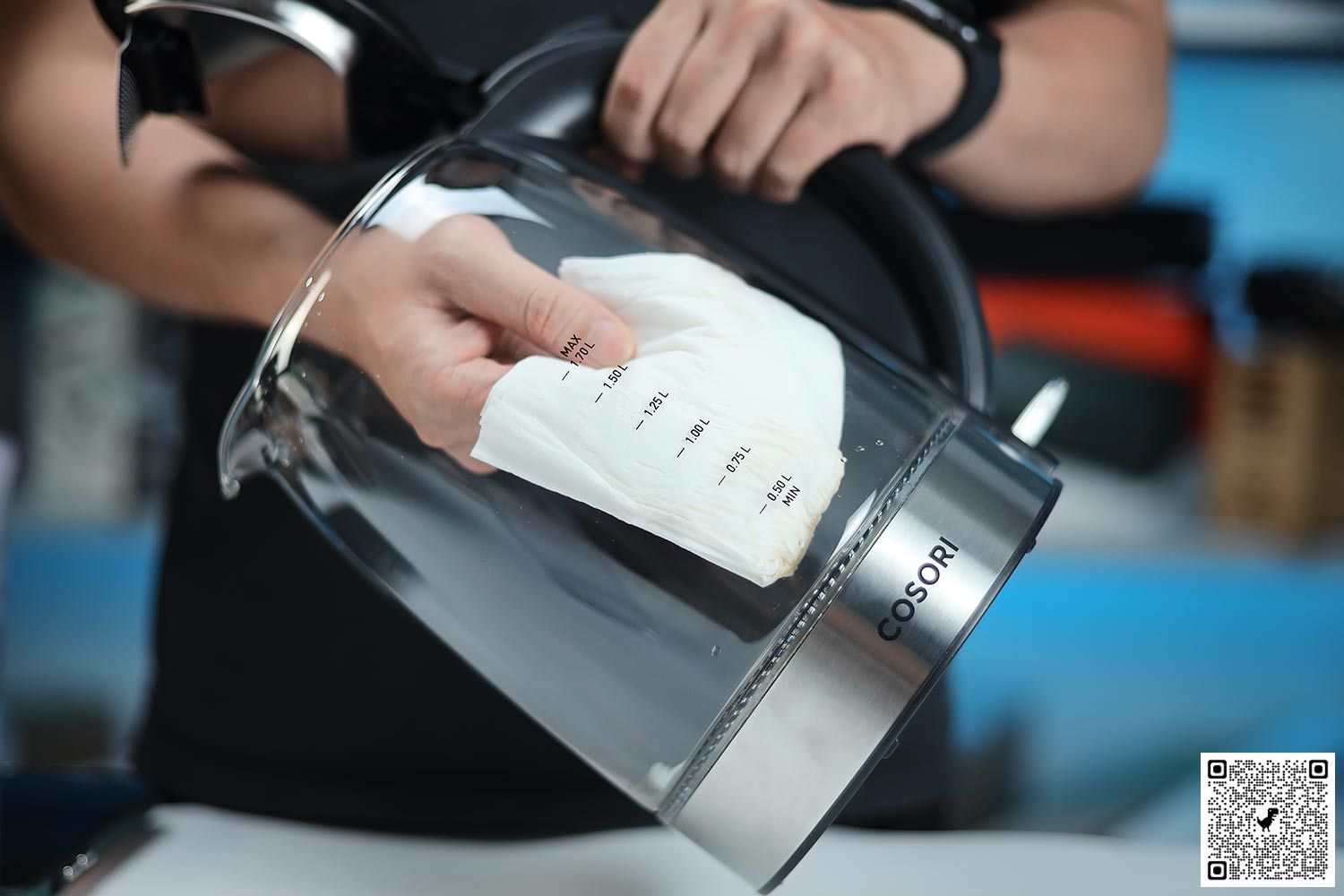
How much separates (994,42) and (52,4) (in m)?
0.45

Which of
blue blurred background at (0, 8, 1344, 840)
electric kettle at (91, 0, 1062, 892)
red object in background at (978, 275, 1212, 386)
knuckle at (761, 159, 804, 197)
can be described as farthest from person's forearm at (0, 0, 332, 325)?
red object in background at (978, 275, 1212, 386)

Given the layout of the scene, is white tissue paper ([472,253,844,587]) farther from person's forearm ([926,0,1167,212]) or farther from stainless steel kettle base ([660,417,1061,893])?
person's forearm ([926,0,1167,212])

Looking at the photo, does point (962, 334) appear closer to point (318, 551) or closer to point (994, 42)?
point (994, 42)

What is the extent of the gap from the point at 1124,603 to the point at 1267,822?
0.86 m

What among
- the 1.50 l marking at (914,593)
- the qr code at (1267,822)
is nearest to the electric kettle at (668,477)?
the 1.50 l marking at (914,593)

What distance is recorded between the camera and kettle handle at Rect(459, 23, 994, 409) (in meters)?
0.39

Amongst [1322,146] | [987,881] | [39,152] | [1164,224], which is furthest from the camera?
[1322,146]

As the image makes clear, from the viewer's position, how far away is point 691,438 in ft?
0.98

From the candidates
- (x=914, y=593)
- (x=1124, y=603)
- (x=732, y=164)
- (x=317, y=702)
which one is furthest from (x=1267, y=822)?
(x=1124, y=603)

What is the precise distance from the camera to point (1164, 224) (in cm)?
119

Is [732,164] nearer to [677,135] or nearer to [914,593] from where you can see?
[677,135]

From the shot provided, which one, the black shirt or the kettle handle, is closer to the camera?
the kettle handle

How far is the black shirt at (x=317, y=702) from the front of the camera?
58 cm

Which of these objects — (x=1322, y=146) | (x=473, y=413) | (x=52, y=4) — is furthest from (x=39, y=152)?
(x=1322, y=146)
